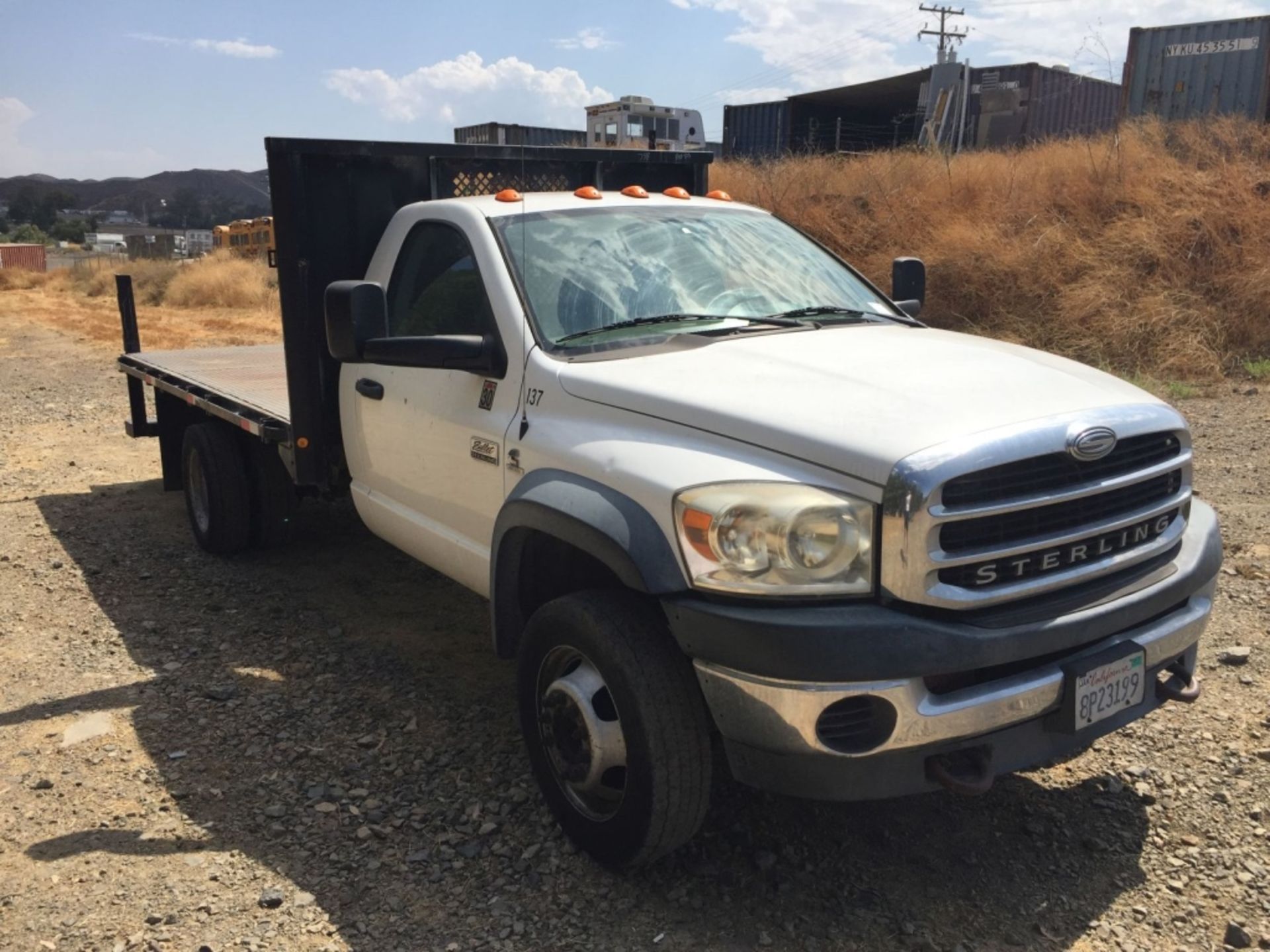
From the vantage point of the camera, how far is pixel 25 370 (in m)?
15.2

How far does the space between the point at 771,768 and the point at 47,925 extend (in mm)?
2000

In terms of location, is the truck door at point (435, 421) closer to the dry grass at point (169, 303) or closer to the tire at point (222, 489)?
the tire at point (222, 489)

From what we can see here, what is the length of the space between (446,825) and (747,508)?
1.55 metres

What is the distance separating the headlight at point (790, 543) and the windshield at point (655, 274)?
114cm

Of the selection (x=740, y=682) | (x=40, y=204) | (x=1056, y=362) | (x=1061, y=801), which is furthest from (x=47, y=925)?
(x=40, y=204)

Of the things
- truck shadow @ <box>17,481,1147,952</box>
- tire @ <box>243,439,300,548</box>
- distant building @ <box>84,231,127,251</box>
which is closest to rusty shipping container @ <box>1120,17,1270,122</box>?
tire @ <box>243,439,300,548</box>

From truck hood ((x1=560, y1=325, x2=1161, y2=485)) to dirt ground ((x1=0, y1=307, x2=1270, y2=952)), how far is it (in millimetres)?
1305

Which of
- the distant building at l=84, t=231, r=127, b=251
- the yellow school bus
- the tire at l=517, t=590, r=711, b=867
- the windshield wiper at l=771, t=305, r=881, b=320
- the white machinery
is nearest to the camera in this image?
the tire at l=517, t=590, r=711, b=867

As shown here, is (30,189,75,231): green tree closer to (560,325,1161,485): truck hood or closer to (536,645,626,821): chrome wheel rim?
(560,325,1161,485): truck hood

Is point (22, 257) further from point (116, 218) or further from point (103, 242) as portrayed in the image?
point (116, 218)

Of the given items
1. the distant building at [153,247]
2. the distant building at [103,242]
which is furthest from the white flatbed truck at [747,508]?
the distant building at [103,242]

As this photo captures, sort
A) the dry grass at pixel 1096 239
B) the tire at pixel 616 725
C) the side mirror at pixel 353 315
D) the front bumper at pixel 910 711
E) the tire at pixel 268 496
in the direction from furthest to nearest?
the dry grass at pixel 1096 239
the tire at pixel 268 496
the side mirror at pixel 353 315
the tire at pixel 616 725
the front bumper at pixel 910 711

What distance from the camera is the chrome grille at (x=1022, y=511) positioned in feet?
8.78

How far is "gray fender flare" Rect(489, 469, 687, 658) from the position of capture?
9.37 ft
